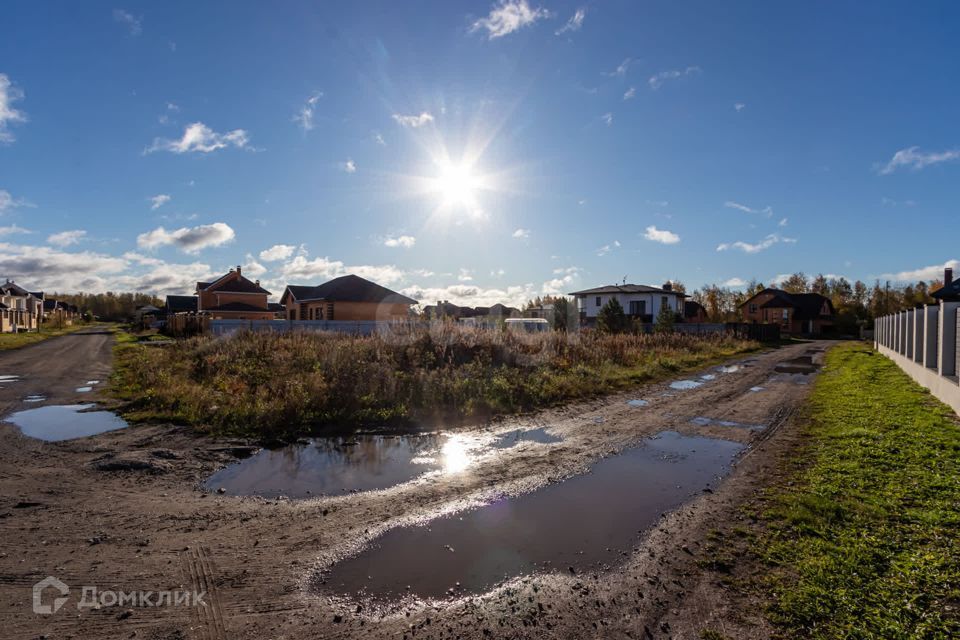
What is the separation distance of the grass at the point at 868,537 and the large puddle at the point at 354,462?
3.90m

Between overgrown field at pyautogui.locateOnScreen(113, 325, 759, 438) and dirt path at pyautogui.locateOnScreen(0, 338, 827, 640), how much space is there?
211 cm

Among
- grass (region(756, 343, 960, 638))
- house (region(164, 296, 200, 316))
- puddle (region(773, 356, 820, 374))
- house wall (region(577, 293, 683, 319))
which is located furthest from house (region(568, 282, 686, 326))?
house (region(164, 296, 200, 316))

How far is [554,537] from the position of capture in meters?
4.50

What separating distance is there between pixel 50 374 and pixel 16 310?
4666cm

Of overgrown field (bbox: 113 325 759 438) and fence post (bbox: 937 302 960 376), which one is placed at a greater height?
fence post (bbox: 937 302 960 376)

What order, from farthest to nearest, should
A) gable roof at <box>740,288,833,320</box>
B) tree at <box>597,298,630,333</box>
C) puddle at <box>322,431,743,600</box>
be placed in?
gable roof at <box>740,288,833,320</box> → tree at <box>597,298,630,333</box> → puddle at <box>322,431,743,600</box>

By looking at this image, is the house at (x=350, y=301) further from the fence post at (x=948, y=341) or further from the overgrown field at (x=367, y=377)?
the fence post at (x=948, y=341)

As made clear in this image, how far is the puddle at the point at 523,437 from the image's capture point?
25.9 feet

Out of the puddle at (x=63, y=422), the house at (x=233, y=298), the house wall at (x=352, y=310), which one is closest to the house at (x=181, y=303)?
the house at (x=233, y=298)

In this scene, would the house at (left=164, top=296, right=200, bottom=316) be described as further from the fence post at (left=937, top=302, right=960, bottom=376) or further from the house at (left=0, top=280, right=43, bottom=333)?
the fence post at (left=937, top=302, right=960, bottom=376)

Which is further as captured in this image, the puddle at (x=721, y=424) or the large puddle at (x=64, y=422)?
the puddle at (x=721, y=424)

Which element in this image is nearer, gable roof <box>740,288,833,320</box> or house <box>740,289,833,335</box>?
house <box>740,289,833,335</box>

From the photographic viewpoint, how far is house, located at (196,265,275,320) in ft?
152

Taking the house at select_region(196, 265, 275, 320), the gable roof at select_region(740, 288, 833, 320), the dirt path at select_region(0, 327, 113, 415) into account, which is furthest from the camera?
the gable roof at select_region(740, 288, 833, 320)
